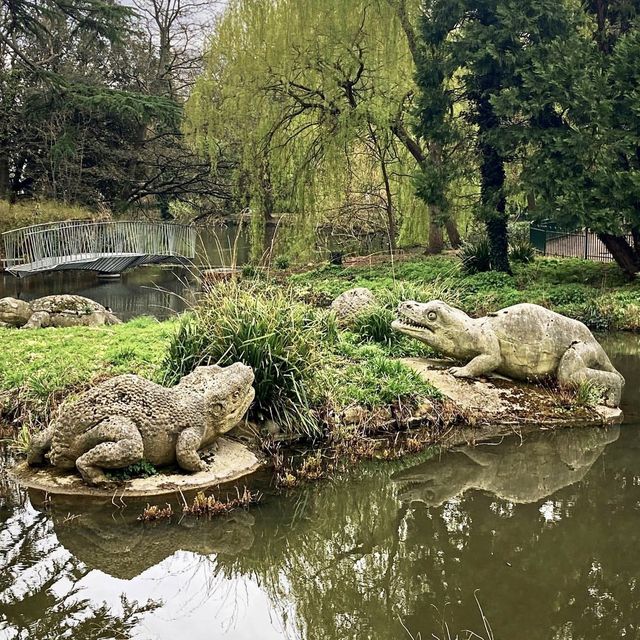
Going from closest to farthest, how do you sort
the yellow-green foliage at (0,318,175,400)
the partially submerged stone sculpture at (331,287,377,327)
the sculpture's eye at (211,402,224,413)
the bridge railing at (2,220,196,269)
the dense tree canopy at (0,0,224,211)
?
the sculpture's eye at (211,402,224,413)
the yellow-green foliage at (0,318,175,400)
the partially submerged stone sculpture at (331,287,377,327)
the bridge railing at (2,220,196,269)
the dense tree canopy at (0,0,224,211)

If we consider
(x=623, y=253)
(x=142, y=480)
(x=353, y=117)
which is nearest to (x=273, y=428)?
(x=142, y=480)

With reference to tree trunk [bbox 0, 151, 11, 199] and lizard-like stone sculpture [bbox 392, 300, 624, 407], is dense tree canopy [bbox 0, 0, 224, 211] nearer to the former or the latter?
tree trunk [bbox 0, 151, 11, 199]

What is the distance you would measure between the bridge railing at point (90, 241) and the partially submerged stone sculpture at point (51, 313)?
20.2 feet

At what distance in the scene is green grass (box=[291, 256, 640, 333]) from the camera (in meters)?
11.0

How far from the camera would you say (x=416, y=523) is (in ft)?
15.2

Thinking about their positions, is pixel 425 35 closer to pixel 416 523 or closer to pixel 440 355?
pixel 440 355

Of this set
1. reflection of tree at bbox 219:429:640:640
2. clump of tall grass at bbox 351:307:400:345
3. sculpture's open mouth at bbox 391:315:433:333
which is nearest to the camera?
reflection of tree at bbox 219:429:640:640

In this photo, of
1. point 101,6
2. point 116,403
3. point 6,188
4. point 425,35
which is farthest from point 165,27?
point 116,403

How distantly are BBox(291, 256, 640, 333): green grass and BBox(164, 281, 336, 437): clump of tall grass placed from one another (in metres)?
3.02

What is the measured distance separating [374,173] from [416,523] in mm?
16006

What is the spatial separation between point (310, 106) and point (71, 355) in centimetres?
1191

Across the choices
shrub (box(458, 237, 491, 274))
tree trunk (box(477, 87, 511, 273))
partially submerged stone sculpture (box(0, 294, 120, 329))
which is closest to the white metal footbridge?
partially submerged stone sculpture (box(0, 294, 120, 329))

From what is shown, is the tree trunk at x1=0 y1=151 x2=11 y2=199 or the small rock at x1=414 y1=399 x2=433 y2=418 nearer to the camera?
the small rock at x1=414 y1=399 x2=433 y2=418

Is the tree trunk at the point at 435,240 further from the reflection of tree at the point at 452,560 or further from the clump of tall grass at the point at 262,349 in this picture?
the reflection of tree at the point at 452,560
